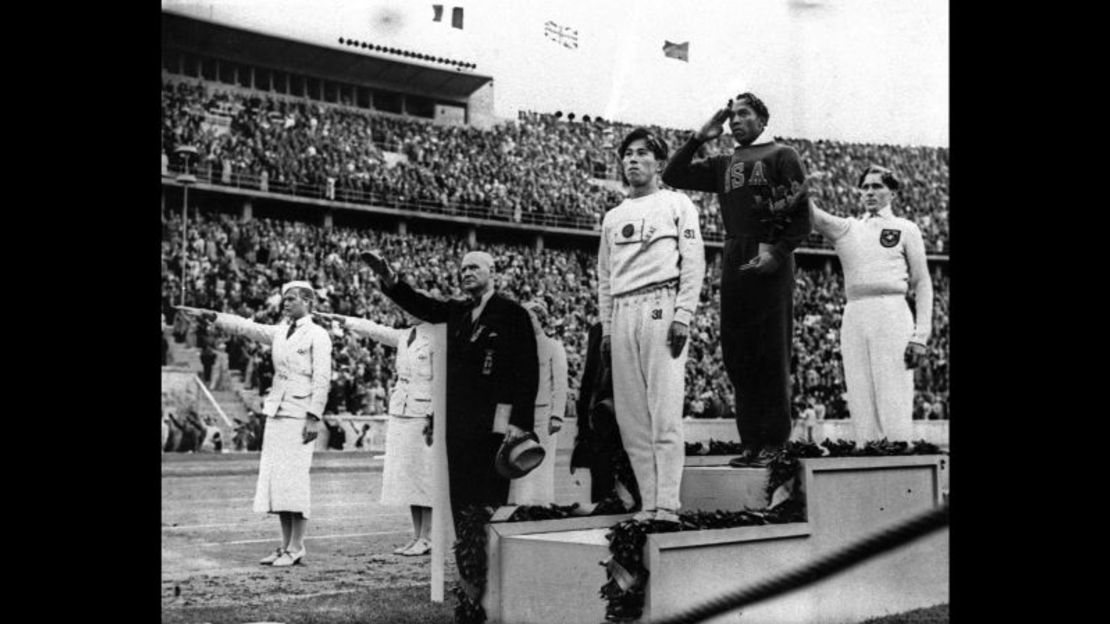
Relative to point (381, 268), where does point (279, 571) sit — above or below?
below

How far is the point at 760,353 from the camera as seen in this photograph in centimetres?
770

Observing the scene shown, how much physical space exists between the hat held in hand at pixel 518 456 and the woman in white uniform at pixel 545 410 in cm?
5

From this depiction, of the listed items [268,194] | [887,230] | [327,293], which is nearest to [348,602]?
[327,293]

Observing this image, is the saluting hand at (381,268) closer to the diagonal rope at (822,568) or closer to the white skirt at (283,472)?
the white skirt at (283,472)

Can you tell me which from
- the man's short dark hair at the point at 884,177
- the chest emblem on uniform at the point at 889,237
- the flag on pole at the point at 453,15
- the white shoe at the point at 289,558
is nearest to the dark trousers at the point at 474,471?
the white shoe at the point at 289,558

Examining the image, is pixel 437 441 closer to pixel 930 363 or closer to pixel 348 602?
pixel 348 602

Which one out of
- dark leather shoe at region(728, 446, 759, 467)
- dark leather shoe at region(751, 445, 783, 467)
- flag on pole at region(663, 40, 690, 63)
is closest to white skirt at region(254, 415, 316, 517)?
dark leather shoe at region(728, 446, 759, 467)

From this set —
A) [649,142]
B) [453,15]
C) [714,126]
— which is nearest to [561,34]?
[453,15]

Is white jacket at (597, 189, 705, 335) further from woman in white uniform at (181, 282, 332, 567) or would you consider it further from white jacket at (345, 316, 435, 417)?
woman in white uniform at (181, 282, 332, 567)

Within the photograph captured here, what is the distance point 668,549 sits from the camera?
6.49m

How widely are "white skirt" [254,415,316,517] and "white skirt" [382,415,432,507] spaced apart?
49 cm

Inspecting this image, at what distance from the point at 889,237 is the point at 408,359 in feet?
10.5

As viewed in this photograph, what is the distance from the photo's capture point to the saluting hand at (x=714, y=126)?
7.51m

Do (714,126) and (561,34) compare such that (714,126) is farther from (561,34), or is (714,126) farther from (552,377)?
(552,377)
